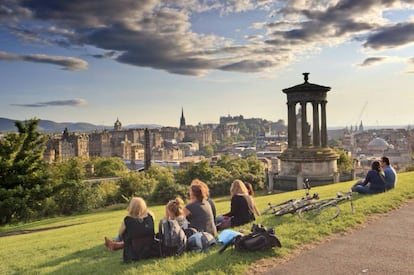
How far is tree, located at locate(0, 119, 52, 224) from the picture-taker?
25.4 meters

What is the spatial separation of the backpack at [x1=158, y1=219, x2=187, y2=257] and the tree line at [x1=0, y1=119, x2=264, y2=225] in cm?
2073

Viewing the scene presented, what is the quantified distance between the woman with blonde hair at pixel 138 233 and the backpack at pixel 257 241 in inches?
54.9

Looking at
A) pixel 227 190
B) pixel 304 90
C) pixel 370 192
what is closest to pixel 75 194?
pixel 227 190

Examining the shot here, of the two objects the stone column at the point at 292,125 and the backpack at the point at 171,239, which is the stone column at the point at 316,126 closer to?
the stone column at the point at 292,125

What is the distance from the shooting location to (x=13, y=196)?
2561cm

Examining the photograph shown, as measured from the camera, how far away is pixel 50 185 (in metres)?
28.6

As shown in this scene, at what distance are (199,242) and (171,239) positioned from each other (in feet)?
1.95

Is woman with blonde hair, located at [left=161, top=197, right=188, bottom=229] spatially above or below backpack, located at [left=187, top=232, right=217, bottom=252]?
above

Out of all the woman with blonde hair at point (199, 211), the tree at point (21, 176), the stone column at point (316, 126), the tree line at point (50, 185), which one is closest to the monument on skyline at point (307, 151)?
the stone column at point (316, 126)

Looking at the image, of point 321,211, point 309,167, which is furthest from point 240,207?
point 309,167

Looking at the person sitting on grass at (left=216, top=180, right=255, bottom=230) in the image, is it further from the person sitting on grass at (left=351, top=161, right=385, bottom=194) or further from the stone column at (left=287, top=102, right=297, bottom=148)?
the stone column at (left=287, top=102, right=297, bottom=148)

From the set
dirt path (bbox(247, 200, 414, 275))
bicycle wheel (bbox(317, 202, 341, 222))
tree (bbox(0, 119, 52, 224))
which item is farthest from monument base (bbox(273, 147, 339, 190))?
dirt path (bbox(247, 200, 414, 275))

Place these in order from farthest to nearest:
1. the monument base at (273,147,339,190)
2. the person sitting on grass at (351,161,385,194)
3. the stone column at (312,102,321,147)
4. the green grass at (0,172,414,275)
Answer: the stone column at (312,102,321,147) < the monument base at (273,147,339,190) < the person sitting on grass at (351,161,385,194) < the green grass at (0,172,414,275)

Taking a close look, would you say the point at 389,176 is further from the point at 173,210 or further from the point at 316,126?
the point at 316,126
